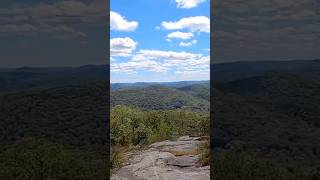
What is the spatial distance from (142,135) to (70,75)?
6.03m

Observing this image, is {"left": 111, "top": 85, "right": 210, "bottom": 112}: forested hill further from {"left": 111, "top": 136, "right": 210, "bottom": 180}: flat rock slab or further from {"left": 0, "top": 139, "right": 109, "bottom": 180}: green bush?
{"left": 0, "top": 139, "right": 109, "bottom": 180}: green bush

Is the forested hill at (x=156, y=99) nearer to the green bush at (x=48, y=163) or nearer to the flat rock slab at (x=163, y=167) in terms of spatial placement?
the flat rock slab at (x=163, y=167)

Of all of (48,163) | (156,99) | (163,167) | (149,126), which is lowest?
(156,99)

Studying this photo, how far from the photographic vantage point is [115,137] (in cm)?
1353

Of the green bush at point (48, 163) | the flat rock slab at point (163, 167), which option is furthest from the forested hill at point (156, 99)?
the green bush at point (48, 163)

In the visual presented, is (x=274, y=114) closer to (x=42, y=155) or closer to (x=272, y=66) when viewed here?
(x=272, y=66)

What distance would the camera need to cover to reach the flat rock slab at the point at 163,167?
31.1 feet

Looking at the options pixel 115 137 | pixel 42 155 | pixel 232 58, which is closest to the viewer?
pixel 42 155

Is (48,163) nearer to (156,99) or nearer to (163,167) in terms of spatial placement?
(163,167)

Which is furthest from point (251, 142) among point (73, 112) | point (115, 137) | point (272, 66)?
point (115, 137)

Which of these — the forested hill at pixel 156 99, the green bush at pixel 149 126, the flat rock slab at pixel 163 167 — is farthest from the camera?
the forested hill at pixel 156 99

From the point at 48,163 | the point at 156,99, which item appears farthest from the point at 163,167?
the point at 156,99

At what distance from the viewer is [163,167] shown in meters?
10.1

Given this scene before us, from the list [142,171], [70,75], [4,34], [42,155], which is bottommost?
[142,171]
